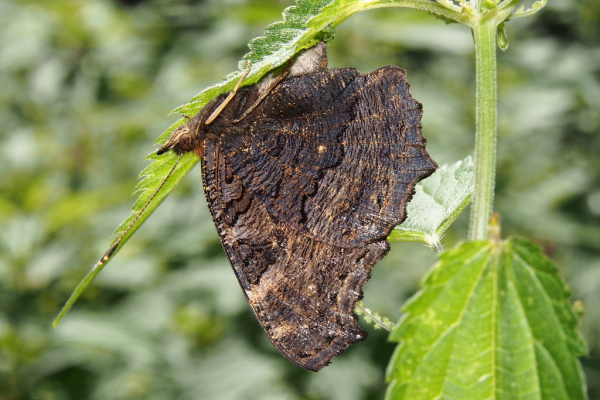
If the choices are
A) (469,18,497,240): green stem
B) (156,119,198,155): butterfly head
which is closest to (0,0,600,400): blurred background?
(156,119,198,155): butterfly head

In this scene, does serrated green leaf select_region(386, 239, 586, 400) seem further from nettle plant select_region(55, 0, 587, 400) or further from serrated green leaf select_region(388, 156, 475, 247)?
serrated green leaf select_region(388, 156, 475, 247)

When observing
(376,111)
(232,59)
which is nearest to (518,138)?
(232,59)

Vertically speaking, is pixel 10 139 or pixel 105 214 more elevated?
pixel 10 139

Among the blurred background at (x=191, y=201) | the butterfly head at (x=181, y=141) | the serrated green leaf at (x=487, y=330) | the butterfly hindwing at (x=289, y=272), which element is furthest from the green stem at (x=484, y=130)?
the blurred background at (x=191, y=201)

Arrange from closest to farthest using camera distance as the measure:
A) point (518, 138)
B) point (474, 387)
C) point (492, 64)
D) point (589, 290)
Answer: point (474, 387)
point (492, 64)
point (589, 290)
point (518, 138)

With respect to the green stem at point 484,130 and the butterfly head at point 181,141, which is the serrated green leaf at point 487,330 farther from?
the butterfly head at point 181,141

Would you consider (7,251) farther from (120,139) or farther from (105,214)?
(120,139)
